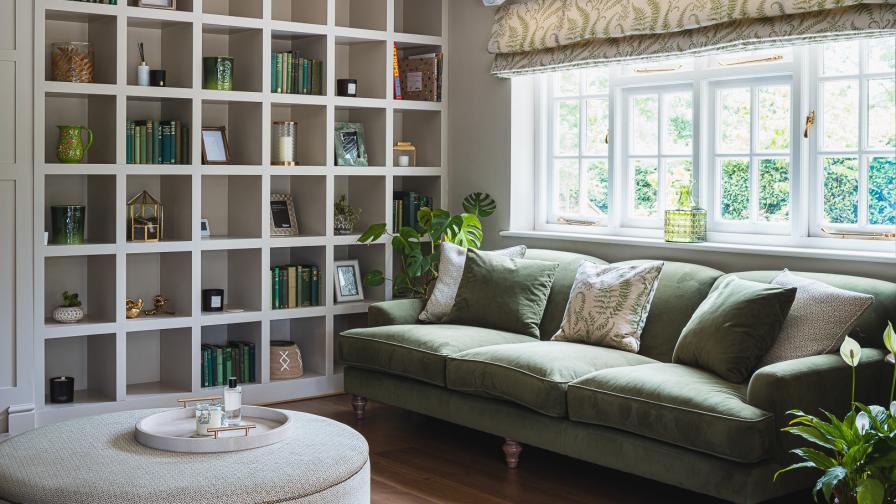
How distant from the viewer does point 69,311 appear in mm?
4805

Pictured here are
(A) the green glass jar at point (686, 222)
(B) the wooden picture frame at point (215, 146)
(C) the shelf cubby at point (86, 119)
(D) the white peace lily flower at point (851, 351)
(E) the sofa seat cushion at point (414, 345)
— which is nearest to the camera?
(D) the white peace lily flower at point (851, 351)

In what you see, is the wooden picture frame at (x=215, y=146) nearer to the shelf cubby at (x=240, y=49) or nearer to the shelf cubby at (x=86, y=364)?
the shelf cubby at (x=240, y=49)

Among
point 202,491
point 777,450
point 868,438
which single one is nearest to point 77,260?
point 202,491

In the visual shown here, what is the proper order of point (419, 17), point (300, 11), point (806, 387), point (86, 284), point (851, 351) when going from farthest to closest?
point (419, 17), point (300, 11), point (86, 284), point (806, 387), point (851, 351)

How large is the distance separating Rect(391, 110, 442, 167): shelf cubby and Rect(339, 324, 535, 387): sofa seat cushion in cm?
143

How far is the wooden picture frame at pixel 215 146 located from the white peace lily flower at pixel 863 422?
11.4ft

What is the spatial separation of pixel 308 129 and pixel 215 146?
0.56 meters

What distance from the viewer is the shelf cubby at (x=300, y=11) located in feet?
18.0

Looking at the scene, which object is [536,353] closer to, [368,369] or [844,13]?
[368,369]

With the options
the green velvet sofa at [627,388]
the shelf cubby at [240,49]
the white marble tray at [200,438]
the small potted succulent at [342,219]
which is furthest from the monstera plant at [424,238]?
the white marble tray at [200,438]

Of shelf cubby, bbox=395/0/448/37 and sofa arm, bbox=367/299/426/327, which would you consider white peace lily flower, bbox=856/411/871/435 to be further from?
shelf cubby, bbox=395/0/448/37

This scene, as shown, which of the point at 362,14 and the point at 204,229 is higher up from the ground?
the point at 362,14

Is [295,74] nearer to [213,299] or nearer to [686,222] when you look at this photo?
[213,299]

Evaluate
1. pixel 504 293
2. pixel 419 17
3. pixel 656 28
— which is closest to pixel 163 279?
pixel 504 293
